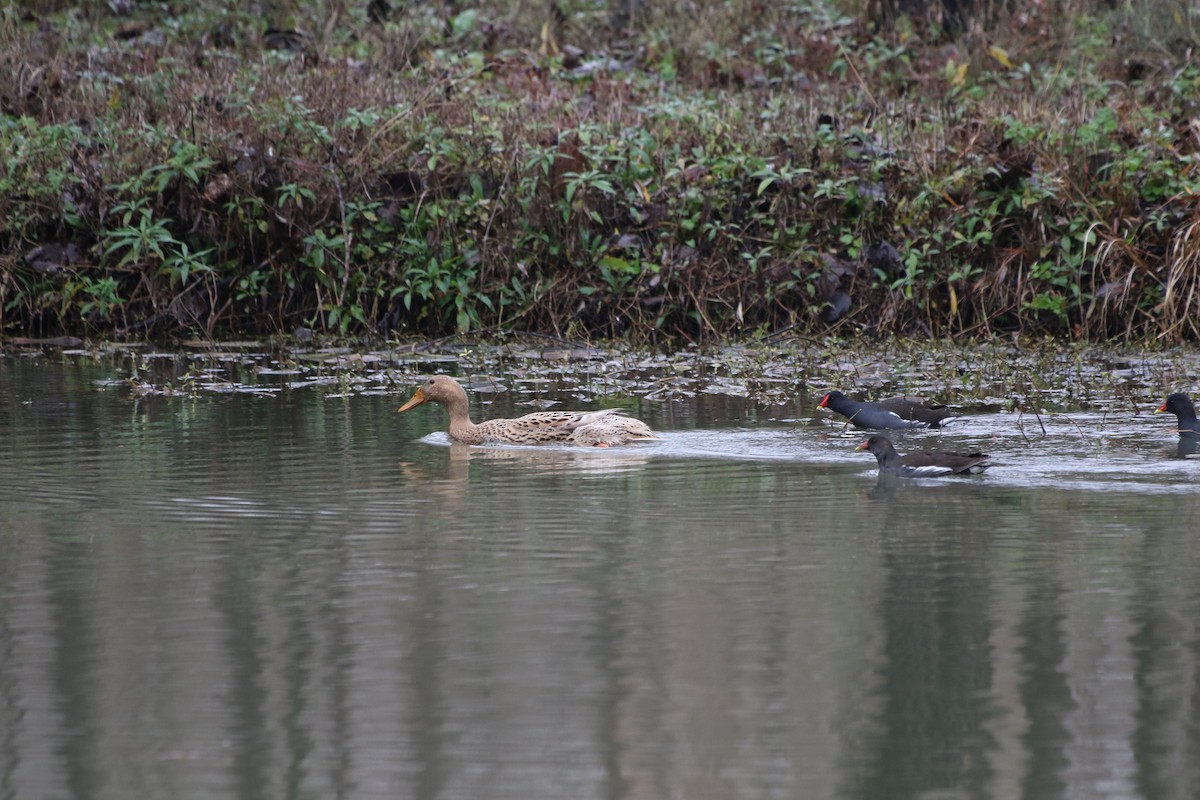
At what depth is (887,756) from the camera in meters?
5.63

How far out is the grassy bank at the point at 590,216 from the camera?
17.2 m

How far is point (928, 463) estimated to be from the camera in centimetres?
1038

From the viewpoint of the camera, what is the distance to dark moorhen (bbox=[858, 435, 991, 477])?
33.9 feet

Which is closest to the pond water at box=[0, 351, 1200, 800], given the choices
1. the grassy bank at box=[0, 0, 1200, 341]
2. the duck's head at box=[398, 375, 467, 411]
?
the duck's head at box=[398, 375, 467, 411]

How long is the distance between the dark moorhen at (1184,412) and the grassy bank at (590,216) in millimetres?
4347

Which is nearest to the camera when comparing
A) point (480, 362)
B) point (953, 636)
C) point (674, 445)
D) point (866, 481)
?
point (953, 636)

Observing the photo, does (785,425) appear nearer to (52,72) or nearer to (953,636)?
(953,636)

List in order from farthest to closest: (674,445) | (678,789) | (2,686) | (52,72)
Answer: (52,72) < (674,445) < (2,686) < (678,789)

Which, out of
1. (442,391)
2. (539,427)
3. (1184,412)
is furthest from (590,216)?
(1184,412)

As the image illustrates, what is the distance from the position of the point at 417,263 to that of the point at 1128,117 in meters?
7.17

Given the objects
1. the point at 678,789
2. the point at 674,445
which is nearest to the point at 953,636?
the point at 678,789

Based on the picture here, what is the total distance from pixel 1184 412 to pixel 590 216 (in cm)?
723

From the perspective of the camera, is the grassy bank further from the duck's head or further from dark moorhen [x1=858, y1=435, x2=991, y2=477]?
dark moorhen [x1=858, y1=435, x2=991, y2=477]

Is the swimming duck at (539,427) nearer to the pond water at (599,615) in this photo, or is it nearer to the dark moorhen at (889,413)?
the pond water at (599,615)
